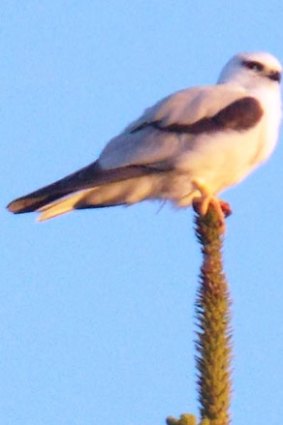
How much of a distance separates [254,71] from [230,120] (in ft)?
2.59

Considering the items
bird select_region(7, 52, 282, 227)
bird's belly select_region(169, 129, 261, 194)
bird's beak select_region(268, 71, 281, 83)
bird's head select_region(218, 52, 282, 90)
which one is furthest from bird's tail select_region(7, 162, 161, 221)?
bird's beak select_region(268, 71, 281, 83)

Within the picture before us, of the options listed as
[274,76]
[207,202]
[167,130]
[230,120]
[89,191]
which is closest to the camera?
[207,202]

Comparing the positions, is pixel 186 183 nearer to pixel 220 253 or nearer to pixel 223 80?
pixel 223 80

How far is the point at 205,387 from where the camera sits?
3092 mm

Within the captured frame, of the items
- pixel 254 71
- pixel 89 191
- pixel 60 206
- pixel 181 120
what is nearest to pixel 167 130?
pixel 181 120

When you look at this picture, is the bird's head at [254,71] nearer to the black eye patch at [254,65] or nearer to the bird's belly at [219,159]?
the black eye patch at [254,65]

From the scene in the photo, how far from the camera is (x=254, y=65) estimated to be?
7.16m

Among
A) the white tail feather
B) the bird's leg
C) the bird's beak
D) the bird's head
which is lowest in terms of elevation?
the bird's leg

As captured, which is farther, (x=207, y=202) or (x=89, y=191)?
(x=89, y=191)

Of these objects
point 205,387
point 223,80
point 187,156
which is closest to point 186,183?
point 187,156

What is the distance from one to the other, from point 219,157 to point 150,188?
1.58 ft

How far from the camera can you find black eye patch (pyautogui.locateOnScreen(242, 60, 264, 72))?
714 centimetres

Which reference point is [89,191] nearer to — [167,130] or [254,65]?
[167,130]

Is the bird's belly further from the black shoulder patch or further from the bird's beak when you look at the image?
the bird's beak
